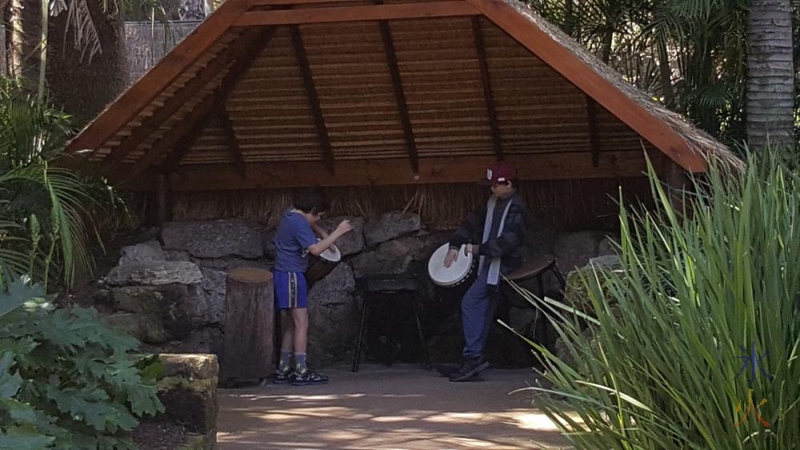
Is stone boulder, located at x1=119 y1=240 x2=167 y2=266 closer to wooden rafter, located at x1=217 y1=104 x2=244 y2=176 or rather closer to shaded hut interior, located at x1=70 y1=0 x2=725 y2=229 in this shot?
shaded hut interior, located at x1=70 y1=0 x2=725 y2=229

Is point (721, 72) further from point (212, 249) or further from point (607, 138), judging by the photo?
point (212, 249)

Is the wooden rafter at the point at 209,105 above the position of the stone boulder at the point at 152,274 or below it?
above

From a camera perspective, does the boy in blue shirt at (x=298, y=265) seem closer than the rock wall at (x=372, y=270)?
Yes

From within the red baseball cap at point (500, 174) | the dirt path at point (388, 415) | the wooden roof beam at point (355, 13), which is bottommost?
the dirt path at point (388, 415)

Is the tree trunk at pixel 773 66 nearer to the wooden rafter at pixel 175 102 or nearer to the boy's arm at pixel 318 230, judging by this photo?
the boy's arm at pixel 318 230

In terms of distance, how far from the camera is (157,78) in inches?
312

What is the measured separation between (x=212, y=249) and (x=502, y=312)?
285 centimetres

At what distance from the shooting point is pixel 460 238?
9297 millimetres

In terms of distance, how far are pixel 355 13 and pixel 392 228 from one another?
11.2ft

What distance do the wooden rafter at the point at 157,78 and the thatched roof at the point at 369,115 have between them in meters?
0.16

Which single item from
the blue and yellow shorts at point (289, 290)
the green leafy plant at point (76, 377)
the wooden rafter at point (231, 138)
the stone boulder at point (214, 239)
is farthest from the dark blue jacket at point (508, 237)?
the green leafy plant at point (76, 377)

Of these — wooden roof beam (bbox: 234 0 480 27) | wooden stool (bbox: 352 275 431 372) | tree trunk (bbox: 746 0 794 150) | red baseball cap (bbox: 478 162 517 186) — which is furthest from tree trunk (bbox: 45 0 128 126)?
tree trunk (bbox: 746 0 794 150)

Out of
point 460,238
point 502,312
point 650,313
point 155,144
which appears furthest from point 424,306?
point 650,313

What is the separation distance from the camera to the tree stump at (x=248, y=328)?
28.9 feet
